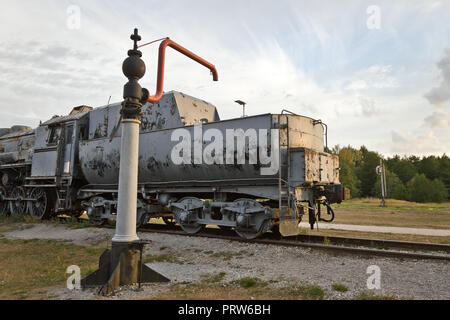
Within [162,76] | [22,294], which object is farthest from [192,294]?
[162,76]

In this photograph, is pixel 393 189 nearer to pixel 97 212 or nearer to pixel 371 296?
pixel 97 212

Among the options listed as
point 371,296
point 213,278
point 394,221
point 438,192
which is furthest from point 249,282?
point 438,192

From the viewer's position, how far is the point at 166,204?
1034cm

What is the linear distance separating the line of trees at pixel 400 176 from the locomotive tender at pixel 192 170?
55393 millimetres

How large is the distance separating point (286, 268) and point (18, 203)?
14.6 metres

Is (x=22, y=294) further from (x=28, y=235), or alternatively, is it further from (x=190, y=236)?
(x=28, y=235)

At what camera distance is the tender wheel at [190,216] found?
9.33 m

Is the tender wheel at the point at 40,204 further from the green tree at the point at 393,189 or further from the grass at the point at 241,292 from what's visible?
the green tree at the point at 393,189

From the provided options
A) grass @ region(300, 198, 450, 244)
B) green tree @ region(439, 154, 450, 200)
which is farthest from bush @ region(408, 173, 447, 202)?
grass @ region(300, 198, 450, 244)

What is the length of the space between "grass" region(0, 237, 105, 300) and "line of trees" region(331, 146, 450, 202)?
5882cm

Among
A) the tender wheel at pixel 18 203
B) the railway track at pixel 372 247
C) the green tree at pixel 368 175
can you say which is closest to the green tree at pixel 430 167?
the green tree at pixel 368 175

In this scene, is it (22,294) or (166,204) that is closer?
(22,294)

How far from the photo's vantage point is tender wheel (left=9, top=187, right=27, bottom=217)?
1495cm
